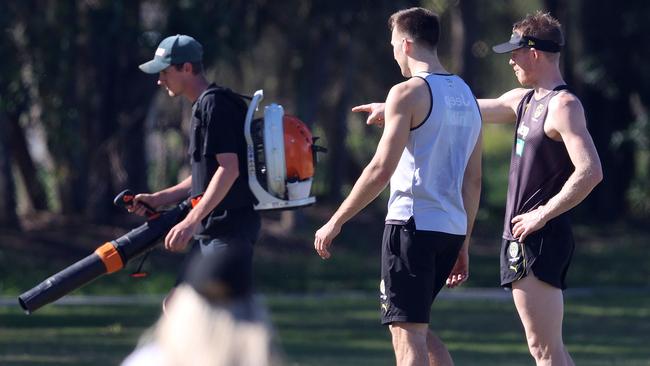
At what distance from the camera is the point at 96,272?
707 centimetres

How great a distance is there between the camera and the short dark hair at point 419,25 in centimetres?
660

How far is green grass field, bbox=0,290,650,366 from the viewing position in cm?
1133

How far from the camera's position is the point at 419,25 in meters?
6.60

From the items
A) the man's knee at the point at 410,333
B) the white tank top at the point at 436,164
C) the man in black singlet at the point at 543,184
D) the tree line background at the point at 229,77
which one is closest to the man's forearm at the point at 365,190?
the white tank top at the point at 436,164

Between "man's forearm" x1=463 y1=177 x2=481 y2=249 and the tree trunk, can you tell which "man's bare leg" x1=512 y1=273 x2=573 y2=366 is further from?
the tree trunk

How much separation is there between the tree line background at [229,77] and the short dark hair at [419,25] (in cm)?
1020

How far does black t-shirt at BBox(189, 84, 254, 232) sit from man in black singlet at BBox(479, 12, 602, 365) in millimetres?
1522

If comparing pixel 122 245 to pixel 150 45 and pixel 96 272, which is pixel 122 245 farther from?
pixel 150 45

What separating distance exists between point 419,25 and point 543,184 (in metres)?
1.00

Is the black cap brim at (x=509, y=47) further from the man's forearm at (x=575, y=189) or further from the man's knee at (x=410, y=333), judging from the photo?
the man's knee at (x=410, y=333)

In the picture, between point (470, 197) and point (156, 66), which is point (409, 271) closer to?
point (470, 197)

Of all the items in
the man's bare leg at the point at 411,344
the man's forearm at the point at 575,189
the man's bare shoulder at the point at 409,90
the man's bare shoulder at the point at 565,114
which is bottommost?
the man's bare leg at the point at 411,344

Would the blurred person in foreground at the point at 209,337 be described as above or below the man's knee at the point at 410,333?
above

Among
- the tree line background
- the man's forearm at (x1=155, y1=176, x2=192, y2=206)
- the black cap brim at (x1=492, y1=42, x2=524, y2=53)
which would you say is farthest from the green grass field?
the black cap brim at (x1=492, y1=42, x2=524, y2=53)
